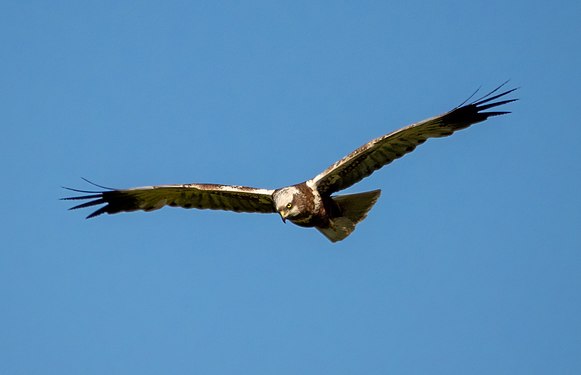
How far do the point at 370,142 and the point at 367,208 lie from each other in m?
1.19

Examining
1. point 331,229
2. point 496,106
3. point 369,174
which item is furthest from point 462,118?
point 331,229

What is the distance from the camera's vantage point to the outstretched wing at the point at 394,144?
11727 millimetres

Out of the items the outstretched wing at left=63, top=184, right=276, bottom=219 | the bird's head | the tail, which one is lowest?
the tail

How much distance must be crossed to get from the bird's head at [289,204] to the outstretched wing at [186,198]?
54 cm

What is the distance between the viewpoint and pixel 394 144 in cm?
1199

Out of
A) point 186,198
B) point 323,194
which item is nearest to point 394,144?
point 323,194

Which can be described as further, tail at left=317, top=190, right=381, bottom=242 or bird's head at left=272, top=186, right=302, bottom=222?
tail at left=317, top=190, right=381, bottom=242

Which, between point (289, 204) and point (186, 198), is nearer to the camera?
point (289, 204)

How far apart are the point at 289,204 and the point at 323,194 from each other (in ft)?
2.26

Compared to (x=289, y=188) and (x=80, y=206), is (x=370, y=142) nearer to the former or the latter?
(x=289, y=188)

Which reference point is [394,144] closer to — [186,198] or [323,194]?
[323,194]

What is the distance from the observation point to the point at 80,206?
44.7ft

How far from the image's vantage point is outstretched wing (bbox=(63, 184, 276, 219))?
1271 centimetres

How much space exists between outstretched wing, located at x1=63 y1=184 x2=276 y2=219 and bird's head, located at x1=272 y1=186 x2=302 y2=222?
0.54 m
